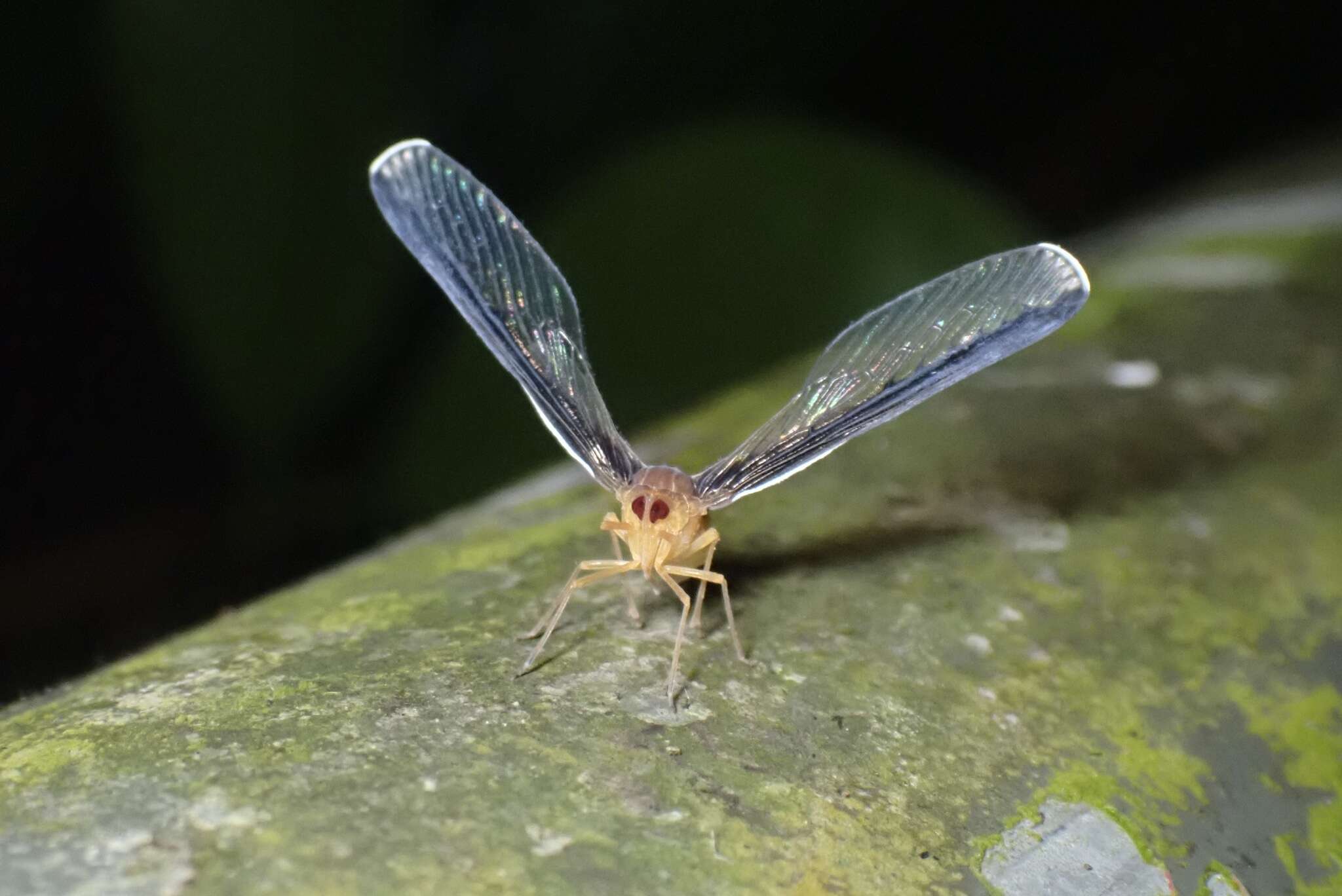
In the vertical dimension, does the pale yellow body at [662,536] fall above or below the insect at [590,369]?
below

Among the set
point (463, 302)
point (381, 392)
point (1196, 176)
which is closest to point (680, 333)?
point (381, 392)

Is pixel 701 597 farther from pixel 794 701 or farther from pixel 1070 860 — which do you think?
pixel 1070 860

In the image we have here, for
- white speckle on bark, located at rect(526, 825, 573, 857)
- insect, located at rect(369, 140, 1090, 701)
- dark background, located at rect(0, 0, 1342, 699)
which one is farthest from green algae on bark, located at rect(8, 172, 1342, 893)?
dark background, located at rect(0, 0, 1342, 699)

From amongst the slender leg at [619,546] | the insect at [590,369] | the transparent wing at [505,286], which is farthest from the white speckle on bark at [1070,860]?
the transparent wing at [505,286]

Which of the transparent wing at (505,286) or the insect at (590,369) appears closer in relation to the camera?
the insect at (590,369)

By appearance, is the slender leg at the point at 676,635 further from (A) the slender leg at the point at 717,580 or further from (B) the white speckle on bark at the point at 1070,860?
(B) the white speckle on bark at the point at 1070,860

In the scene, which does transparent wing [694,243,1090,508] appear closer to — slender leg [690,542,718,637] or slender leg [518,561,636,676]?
slender leg [690,542,718,637]

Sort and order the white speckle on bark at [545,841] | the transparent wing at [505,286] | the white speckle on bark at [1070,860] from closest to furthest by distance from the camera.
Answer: the white speckle on bark at [545,841] → the white speckle on bark at [1070,860] → the transparent wing at [505,286]

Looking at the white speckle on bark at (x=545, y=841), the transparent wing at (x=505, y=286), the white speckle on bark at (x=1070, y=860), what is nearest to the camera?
the white speckle on bark at (x=545, y=841)
